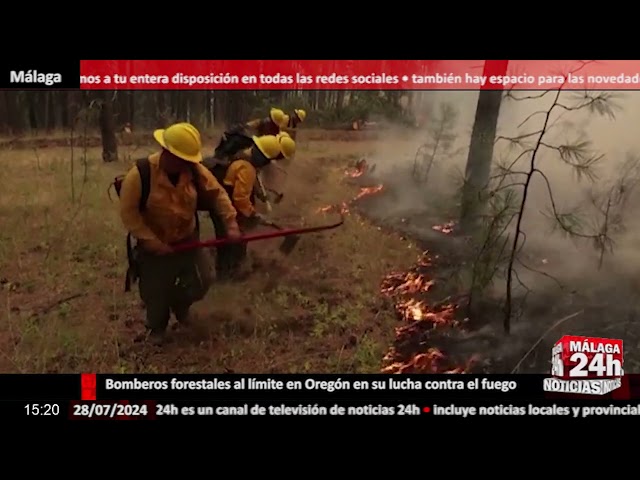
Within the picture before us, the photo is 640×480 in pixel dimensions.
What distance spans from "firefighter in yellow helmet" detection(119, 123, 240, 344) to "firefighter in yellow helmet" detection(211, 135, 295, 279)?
0.17ft

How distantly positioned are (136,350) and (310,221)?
825mm

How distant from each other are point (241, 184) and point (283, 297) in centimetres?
47

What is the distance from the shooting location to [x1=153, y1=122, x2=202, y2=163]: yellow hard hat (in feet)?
7.70

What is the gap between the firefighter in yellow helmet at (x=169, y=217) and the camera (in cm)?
235

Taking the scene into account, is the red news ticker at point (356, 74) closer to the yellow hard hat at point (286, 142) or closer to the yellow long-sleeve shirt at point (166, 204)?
the yellow hard hat at point (286, 142)

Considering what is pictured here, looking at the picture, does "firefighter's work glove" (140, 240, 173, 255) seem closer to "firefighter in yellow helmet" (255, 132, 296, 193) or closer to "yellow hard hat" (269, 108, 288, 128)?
"firefighter in yellow helmet" (255, 132, 296, 193)

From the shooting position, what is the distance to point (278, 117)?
8.11 feet

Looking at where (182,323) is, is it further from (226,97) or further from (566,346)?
(566,346)

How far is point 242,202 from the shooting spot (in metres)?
2.52

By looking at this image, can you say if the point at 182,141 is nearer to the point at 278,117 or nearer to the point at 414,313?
the point at 278,117
